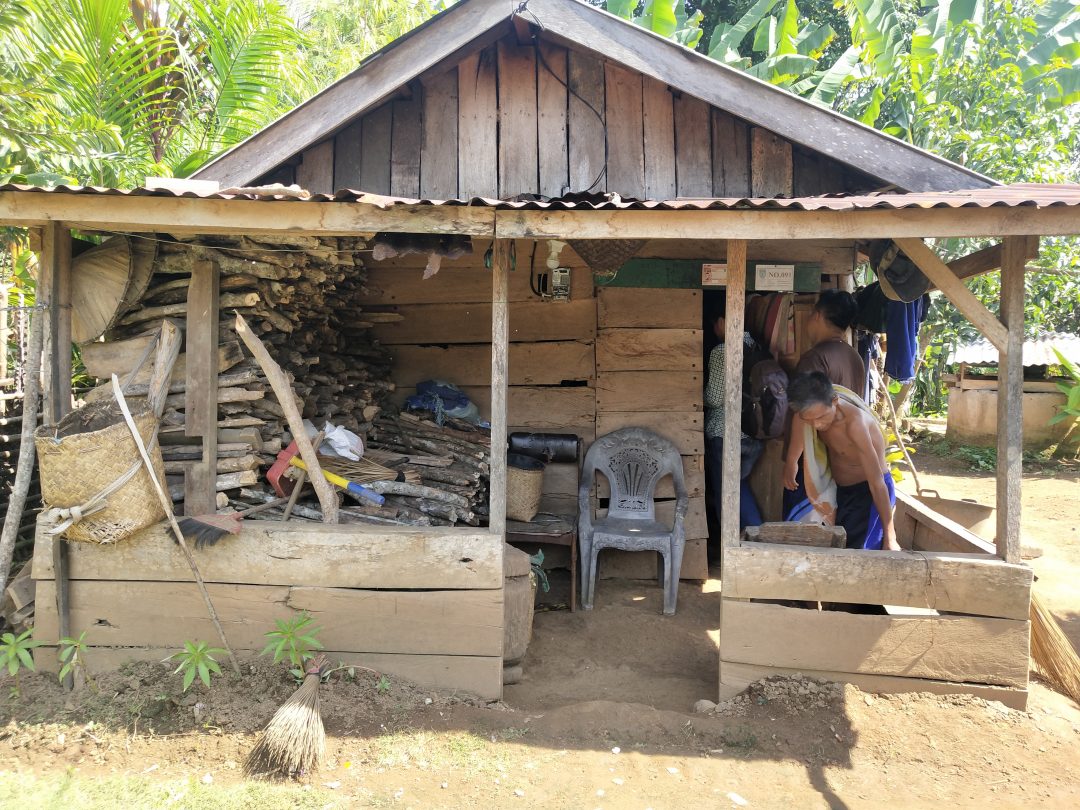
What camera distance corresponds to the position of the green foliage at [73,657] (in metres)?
4.23

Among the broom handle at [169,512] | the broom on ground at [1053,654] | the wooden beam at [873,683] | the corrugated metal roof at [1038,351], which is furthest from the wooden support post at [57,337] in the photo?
the corrugated metal roof at [1038,351]

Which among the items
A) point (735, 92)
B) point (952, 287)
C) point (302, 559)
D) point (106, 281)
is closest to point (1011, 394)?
point (952, 287)

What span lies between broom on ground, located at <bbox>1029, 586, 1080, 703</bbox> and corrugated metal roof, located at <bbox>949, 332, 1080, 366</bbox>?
1139cm

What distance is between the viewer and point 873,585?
14.5 feet

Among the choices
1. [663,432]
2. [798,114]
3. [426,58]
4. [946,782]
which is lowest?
[946,782]

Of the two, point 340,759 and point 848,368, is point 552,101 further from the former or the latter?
point 340,759

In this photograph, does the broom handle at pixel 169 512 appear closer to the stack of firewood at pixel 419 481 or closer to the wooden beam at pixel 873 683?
the stack of firewood at pixel 419 481

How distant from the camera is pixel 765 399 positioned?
251 inches

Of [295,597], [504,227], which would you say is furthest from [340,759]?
[504,227]

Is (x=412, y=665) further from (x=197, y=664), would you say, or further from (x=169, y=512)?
(x=169, y=512)

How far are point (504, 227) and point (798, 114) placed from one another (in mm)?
2660

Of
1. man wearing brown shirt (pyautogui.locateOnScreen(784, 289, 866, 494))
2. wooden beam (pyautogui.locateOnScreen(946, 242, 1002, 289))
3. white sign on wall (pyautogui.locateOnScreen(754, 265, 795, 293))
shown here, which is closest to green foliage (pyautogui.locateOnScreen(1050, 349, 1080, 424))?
man wearing brown shirt (pyautogui.locateOnScreen(784, 289, 866, 494))

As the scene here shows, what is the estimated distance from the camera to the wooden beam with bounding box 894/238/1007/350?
4246mm

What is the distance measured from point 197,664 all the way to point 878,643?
396cm
